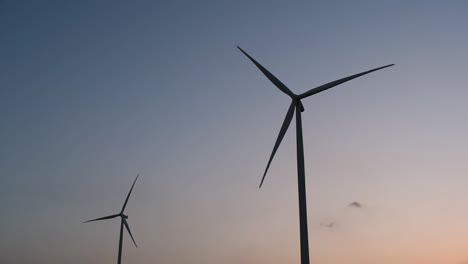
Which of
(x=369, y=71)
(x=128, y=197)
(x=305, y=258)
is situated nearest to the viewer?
(x=305, y=258)

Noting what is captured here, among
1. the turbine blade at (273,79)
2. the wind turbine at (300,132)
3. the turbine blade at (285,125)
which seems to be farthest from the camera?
the turbine blade at (273,79)

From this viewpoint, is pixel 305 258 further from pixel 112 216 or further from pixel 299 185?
pixel 112 216

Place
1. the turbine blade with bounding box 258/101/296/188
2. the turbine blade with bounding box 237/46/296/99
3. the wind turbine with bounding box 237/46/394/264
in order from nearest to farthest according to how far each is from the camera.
Answer: the wind turbine with bounding box 237/46/394/264 → the turbine blade with bounding box 258/101/296/188 → the turbine blade with bounding box 237/46/296/99

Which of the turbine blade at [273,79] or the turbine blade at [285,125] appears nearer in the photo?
the turbine blade at [285,125]

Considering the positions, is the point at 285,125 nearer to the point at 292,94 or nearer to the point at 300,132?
the point at 292,94

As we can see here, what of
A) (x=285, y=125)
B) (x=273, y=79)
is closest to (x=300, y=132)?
(x=285, y=125)

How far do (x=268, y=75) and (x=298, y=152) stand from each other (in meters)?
15.0

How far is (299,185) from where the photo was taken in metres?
40.4

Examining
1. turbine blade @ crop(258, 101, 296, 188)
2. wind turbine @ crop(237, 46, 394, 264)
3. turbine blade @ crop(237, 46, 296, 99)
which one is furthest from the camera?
turbine blade @ crop(237, 46, 296, 99)

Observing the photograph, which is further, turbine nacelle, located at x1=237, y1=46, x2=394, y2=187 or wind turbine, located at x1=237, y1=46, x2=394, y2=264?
turbine nacelle, located at x1=237, y1=46, x2=394, y2=187

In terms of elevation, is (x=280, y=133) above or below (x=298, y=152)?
above

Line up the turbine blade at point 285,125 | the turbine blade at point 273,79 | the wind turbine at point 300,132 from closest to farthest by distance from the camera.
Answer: the wind turbine at point 300,132
the turbine blade at point 285,125
the turbine blade at point 273,79

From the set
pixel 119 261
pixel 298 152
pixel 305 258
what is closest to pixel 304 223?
pixel 305 258

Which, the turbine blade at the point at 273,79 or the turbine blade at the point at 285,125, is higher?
the turbine blade at the point at 273,79
